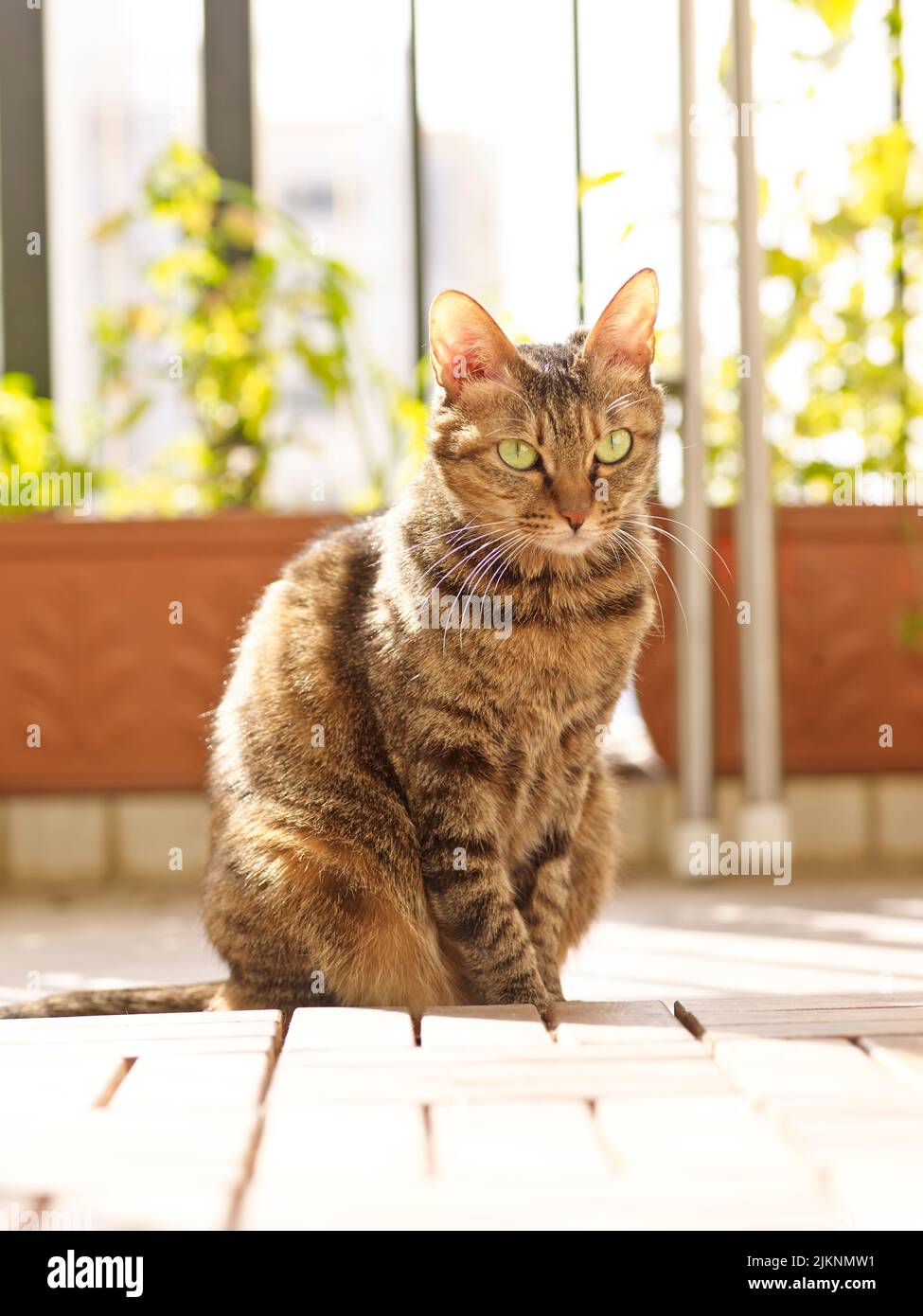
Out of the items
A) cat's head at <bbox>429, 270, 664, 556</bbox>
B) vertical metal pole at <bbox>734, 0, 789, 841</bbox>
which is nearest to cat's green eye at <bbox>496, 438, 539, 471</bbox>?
cat's head at <bbox>429, 270, 664, 556</bbox>

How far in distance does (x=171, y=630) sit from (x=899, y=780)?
1.77 metres

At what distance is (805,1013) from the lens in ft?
3.98

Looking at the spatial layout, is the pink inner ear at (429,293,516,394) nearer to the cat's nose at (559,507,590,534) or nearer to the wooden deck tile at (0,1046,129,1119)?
the cat's nose at (559,507,590,534)

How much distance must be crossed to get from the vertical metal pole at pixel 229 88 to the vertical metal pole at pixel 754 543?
135cm

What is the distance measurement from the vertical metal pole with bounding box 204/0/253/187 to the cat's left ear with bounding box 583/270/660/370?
7.48 ft

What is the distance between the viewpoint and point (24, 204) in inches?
144

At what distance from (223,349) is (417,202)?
665mm

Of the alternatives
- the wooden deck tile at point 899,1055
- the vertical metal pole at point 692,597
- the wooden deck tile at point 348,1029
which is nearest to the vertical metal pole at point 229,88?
the vertical metal pole at point 692,597

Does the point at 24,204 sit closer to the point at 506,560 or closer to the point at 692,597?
the point at 692,597

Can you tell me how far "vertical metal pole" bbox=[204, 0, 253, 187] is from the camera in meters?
A: 3.53

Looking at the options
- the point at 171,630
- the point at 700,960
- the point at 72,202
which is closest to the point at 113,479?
the point at 171,630

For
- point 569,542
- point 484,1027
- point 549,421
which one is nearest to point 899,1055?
point 484,1027

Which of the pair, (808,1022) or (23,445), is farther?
(23,445)
